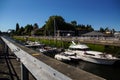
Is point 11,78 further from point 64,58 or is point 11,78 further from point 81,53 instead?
point 81,53

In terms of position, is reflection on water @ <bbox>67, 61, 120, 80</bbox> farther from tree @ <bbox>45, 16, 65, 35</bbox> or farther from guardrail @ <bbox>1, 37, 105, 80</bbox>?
tree @ <bbox>45, 16, 65, 35</bbox>

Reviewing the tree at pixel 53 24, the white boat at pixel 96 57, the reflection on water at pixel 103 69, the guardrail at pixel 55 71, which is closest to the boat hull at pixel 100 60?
the white boat at pixel 96 57

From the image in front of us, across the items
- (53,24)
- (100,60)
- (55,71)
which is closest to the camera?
(55,71)

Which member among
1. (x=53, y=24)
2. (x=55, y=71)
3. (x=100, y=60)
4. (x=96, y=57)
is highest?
(x=53, y=24)

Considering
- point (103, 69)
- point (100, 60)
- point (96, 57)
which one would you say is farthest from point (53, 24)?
point (103, 69)

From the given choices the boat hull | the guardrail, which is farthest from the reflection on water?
the guardrail

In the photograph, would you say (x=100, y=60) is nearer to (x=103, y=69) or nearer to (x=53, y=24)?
(x=103, y=69)

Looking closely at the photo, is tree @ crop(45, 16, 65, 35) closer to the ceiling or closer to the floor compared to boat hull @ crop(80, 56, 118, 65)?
closer to the ceiling

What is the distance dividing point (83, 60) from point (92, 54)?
2.05m

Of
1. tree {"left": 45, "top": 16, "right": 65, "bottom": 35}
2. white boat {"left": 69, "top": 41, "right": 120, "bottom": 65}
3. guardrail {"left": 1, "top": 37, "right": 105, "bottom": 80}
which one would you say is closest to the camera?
guardrail {"left": 1, "top": 37, "right": 105, "bottom": 80}

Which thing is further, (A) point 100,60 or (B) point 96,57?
(B) point 96,57

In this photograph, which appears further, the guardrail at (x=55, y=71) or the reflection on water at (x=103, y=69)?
the reflection on water at (x=103, y=69)

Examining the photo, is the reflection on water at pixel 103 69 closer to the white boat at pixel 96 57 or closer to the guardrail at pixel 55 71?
the white boat at pixel 96 57

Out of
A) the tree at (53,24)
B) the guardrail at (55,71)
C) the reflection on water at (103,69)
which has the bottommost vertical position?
the reflection on water at (103,69)
